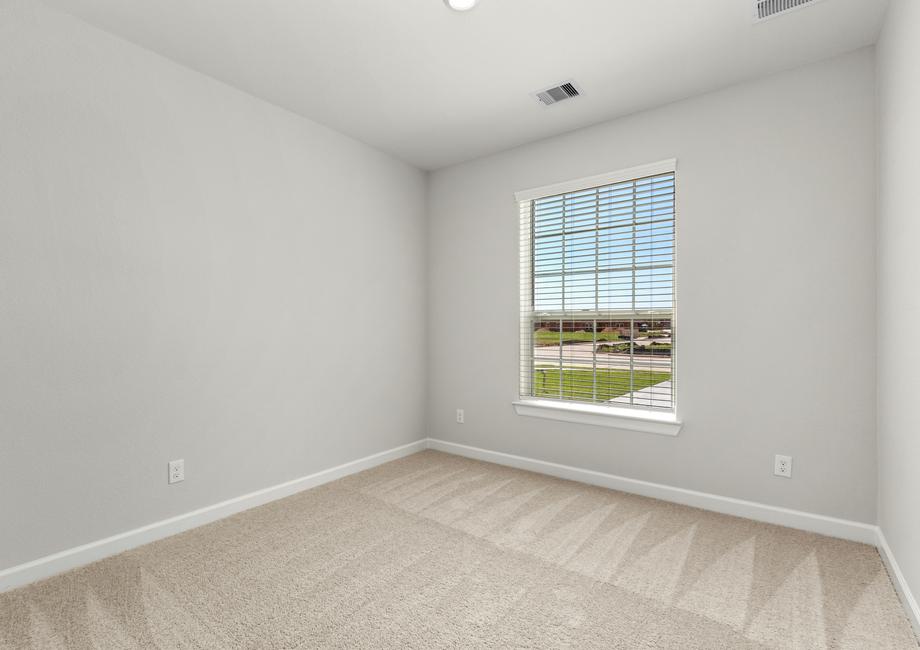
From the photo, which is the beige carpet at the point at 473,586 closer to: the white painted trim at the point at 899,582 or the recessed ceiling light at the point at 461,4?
the white painted trim at the point at 899,582

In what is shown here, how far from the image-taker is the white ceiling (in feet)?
7.13

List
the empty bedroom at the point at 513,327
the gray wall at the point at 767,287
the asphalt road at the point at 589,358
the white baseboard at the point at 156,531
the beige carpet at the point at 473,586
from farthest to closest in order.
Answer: the asphalt road at the point at 589,358, the gray wall at the point at 767,287, the white baseboard at the point at 156,531, the empty bedroom at the point at 513,327, the beige carpet at the point at 473,586

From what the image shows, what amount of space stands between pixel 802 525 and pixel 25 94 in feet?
14.4

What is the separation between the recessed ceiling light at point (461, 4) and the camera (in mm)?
2099

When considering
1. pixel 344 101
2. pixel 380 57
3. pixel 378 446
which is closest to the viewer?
pixel 380 57

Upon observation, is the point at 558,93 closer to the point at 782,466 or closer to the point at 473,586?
the point at 782,466

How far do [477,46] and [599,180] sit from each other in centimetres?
133

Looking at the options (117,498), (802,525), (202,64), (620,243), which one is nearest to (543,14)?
(620,243)

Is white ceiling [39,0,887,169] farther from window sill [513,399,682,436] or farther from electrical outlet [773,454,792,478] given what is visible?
electrical outlet [773,454,792,478]

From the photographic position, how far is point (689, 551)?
2.33 meters

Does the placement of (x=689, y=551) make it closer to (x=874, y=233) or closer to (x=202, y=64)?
(x=874, y=233)

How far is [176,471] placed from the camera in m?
2.57

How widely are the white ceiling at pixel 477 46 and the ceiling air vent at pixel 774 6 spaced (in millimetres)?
39

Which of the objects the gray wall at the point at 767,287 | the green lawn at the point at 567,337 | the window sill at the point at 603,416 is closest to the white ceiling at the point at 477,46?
the gray wall at the point at 767,287
